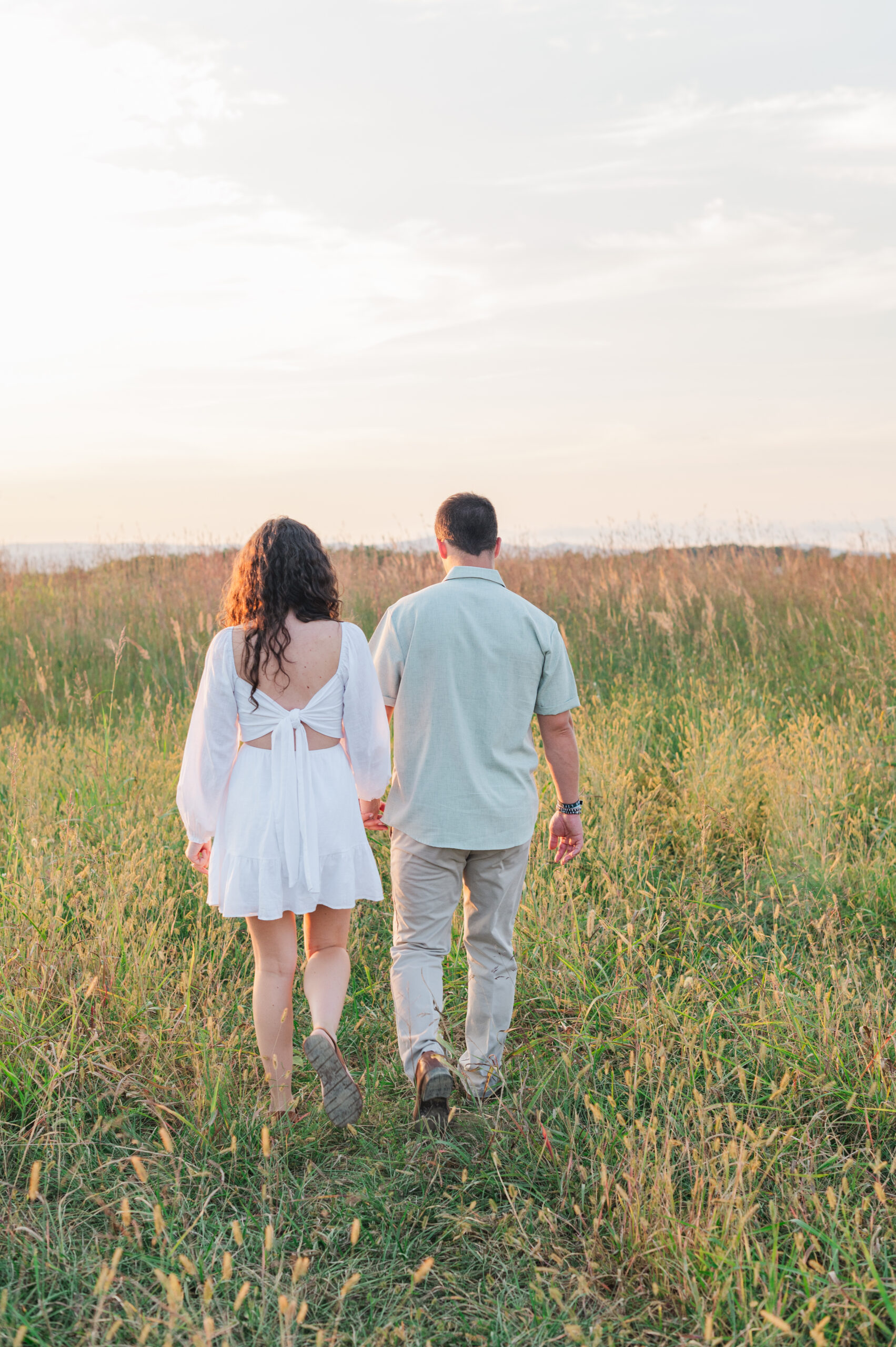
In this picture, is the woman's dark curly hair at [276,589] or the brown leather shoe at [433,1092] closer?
the brown leather shoe at [433,1092]

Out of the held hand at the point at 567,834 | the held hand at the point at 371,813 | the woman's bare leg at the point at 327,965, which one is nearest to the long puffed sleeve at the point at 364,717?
the held hand at the point at 371,813

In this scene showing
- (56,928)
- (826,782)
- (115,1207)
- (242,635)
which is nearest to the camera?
(115,1207)

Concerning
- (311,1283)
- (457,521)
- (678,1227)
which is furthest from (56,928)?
(678,1227)

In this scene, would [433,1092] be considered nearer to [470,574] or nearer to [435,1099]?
[435,1099]

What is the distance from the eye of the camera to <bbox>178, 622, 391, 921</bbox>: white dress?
283 centimetres

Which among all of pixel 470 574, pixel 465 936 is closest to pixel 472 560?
pixel 470 574

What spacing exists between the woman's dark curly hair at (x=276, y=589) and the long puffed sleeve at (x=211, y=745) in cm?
8

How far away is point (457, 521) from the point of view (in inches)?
117

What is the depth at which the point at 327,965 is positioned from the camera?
295cm

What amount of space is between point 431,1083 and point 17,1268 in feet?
3.63

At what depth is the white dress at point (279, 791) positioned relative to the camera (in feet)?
9.30

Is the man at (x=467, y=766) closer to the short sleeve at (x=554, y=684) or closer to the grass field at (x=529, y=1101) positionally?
the short sleeve at (x=554, y=684)

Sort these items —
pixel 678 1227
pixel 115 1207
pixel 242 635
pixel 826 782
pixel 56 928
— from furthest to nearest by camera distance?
pixel 826 782, pixel 56 928, pixel 242 635, pixel 115 1207, pixel 678 1227

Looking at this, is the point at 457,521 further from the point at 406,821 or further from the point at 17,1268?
the point at 17,1268
